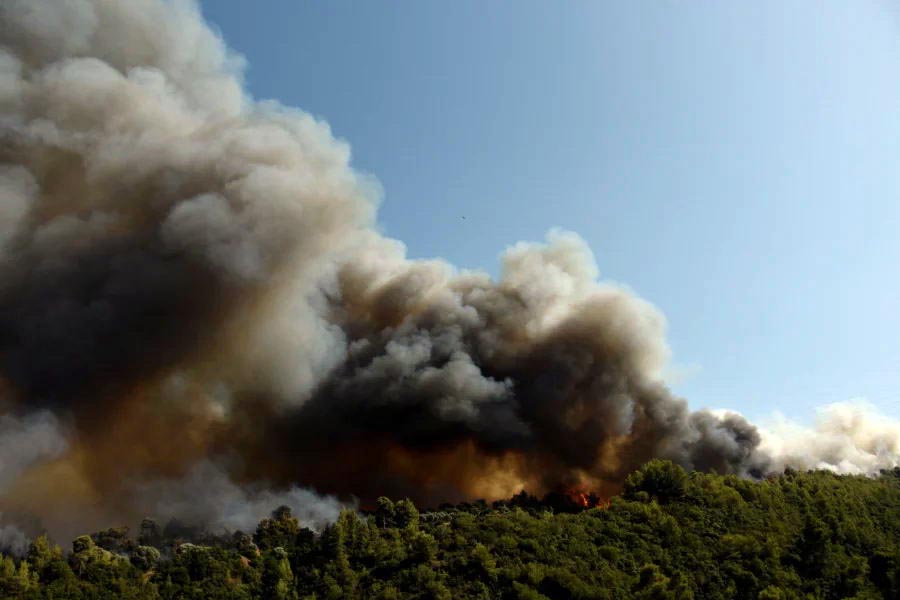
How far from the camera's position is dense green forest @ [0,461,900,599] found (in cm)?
3175

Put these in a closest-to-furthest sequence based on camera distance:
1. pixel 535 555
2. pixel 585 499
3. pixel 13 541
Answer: pixel 535 555 < pixel 13 541 < pixel 585 499

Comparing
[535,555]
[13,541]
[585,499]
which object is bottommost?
[535,555]

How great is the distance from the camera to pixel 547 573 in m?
32.9

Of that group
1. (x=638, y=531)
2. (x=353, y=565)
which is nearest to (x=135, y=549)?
(x=353, y=565)

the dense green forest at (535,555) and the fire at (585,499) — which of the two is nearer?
the dense green forest at (535,555)

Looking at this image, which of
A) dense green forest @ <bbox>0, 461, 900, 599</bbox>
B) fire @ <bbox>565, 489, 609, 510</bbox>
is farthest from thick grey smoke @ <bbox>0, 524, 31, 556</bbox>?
fire @ <bbox>565, 489, 609, 510</bbox>

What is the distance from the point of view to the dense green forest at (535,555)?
104ft

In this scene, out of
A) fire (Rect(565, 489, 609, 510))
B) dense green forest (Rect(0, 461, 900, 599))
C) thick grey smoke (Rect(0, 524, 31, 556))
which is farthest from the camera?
fire (Rect(565, 489, 609, 510))

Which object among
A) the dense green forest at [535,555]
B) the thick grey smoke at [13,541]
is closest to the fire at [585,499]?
the dense green forest at [535,555]

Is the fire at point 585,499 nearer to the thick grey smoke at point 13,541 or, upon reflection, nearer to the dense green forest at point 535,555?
the dense green forest at point 535,555

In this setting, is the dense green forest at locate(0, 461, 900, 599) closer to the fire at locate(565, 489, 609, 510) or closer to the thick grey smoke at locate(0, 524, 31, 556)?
the thick grey smoke at locate(0, 524, 31, 556)

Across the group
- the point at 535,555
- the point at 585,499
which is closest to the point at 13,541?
the point at 535,555

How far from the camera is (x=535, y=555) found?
3541 cm

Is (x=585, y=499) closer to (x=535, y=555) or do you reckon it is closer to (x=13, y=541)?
(x=535, y=555)
